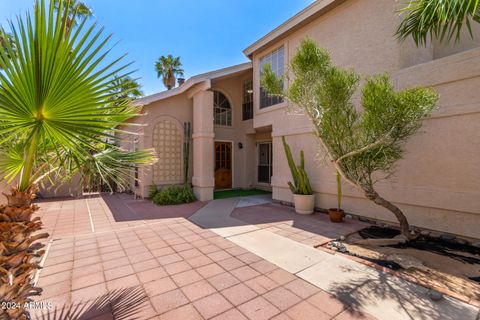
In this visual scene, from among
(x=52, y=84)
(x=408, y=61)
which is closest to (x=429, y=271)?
(x=408, y=61)

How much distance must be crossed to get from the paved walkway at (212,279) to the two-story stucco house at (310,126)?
1.89 metres

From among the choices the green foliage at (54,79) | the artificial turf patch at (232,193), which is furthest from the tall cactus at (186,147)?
the green foliage at (54,79)

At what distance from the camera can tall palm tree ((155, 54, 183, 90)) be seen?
72.5 feet

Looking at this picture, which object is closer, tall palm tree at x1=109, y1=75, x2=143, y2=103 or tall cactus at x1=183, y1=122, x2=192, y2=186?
tall palm tree at x1=109, y1=75, x2=143, y2=103

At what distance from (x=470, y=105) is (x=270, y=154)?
7.96 metres

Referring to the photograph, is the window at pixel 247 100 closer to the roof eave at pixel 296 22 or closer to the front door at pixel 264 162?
the front door at pixel 264 162

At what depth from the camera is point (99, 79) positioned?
2045 mm

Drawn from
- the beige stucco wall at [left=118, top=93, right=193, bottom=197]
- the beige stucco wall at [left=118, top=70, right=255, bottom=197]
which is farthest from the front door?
the beige stucco wall at [left=118, top=93, right=193, bottom=197]

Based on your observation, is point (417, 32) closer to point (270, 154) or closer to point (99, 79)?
point (99, 79)

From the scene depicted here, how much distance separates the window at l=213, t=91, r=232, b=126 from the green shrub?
13.7 ft

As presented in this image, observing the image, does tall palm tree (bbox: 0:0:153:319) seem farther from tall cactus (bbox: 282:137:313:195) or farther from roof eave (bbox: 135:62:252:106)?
roof eave (bbox: 135:62:252:106)

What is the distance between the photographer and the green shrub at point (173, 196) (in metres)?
8.63

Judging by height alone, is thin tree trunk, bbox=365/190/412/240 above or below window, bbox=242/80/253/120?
below

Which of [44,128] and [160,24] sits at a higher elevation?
[160,24]
